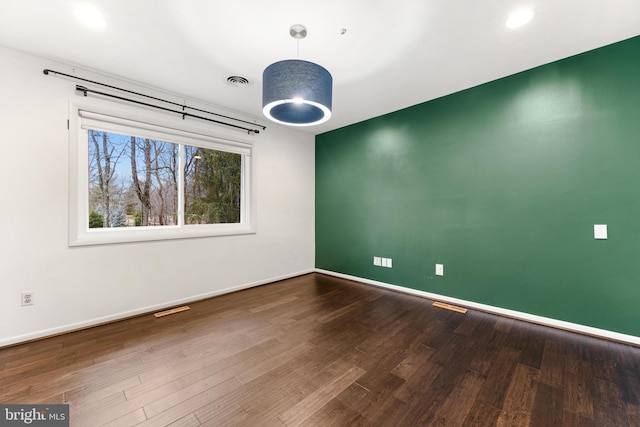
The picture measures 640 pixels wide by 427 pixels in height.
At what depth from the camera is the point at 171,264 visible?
3123 millimetres

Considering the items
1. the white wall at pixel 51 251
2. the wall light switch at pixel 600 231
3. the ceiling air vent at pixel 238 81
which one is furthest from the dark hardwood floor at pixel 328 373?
the ceiling air vent at pixel 238 81

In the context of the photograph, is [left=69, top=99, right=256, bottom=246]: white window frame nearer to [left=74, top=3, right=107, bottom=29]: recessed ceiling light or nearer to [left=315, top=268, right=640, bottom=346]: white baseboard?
[left=74, top=3, right=107, bottom=29]: recessed ceiling light

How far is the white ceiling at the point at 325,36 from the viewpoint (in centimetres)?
184

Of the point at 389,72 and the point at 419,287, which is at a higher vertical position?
the point at 389,72

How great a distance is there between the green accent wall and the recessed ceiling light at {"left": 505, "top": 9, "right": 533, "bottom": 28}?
2.94 feet

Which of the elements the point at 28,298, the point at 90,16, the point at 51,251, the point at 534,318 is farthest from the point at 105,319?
the point at 534,318

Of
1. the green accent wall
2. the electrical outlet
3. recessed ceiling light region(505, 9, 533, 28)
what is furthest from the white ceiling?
the electrical outlet

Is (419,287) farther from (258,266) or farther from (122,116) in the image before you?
(122,116)

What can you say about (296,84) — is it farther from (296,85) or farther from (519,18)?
(519,18)

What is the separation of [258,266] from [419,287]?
2402 millimetres

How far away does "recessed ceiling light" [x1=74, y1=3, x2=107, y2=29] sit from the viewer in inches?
72.4

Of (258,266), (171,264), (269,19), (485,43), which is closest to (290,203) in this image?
(258,266)

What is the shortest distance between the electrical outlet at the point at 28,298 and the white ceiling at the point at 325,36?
7.20 ft

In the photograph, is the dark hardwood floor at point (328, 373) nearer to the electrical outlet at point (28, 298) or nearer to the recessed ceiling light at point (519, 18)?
the electrical outlet at point (28, 298)
